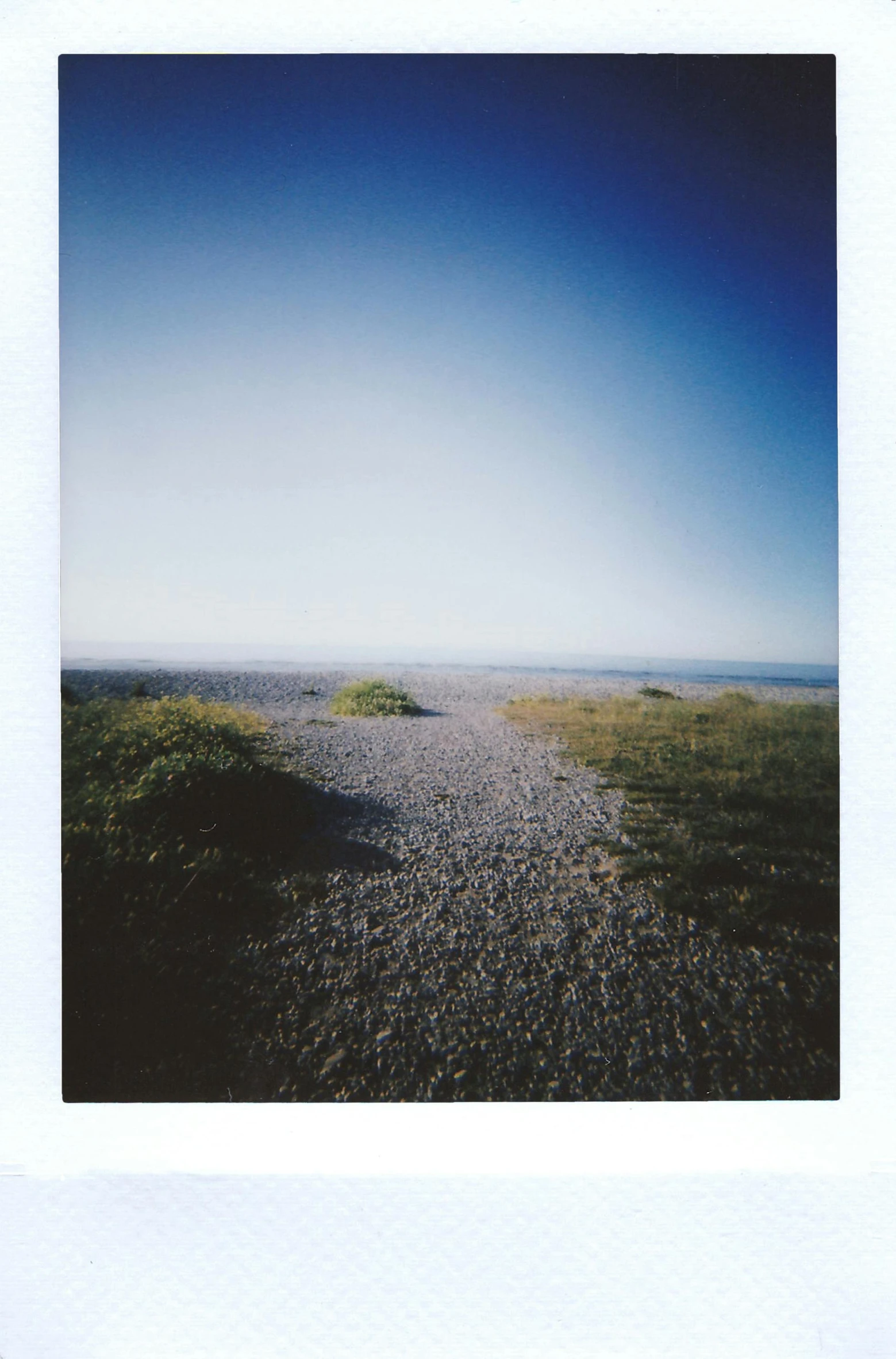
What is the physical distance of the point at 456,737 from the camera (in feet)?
15.9

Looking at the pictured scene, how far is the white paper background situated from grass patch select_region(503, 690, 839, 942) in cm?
27

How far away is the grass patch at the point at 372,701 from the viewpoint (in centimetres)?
425

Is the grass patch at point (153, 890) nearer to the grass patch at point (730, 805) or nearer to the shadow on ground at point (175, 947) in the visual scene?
the shadow on ground at point (175, 947)

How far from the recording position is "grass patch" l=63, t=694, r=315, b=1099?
202cm

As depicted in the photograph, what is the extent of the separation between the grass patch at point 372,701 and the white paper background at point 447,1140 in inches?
85.4

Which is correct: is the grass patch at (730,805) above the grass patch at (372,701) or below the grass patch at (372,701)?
below

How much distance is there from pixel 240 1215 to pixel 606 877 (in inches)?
84.2

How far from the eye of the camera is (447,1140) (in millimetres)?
2008

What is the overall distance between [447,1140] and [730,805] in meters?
2.44

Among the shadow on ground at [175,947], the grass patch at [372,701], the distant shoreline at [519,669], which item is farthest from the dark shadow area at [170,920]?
the grass patch at [372,701]

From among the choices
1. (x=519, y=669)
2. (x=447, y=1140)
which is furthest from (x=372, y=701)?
(x=447, y=1140)

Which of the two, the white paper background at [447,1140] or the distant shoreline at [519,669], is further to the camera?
the distant shoreline at [519,669]

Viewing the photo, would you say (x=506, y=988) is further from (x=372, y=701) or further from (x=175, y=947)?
(x=372, y=701)
